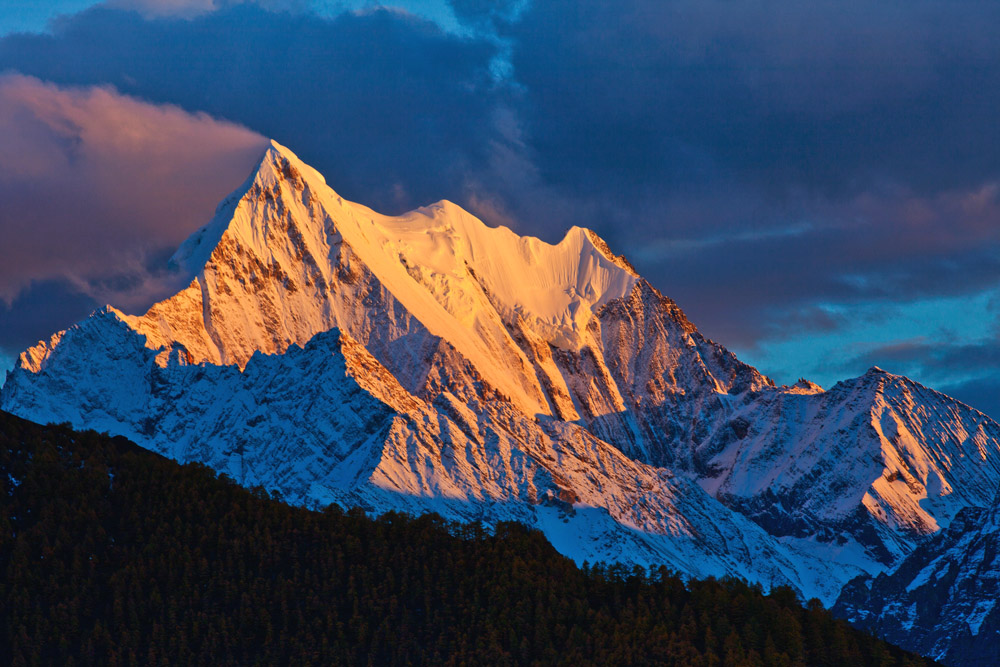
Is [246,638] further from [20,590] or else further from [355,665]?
[20,590]

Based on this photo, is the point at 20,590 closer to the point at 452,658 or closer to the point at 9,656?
the point at 9,656

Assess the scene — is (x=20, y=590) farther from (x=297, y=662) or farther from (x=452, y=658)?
(x=452, y=658)

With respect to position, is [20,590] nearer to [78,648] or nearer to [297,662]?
[78,648]

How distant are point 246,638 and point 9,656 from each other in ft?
93.4

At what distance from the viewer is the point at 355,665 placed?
198m

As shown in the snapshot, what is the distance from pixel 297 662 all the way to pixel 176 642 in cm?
1507

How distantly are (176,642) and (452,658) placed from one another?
1340 inches

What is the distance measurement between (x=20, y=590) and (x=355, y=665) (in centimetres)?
4293

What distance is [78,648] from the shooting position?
193 m

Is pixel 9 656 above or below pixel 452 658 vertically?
below

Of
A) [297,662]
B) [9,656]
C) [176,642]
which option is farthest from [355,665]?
[9,656]

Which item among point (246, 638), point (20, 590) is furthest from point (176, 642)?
point (20, 590)

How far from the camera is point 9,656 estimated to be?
188875 millimetres

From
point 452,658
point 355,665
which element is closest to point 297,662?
point 355,665
